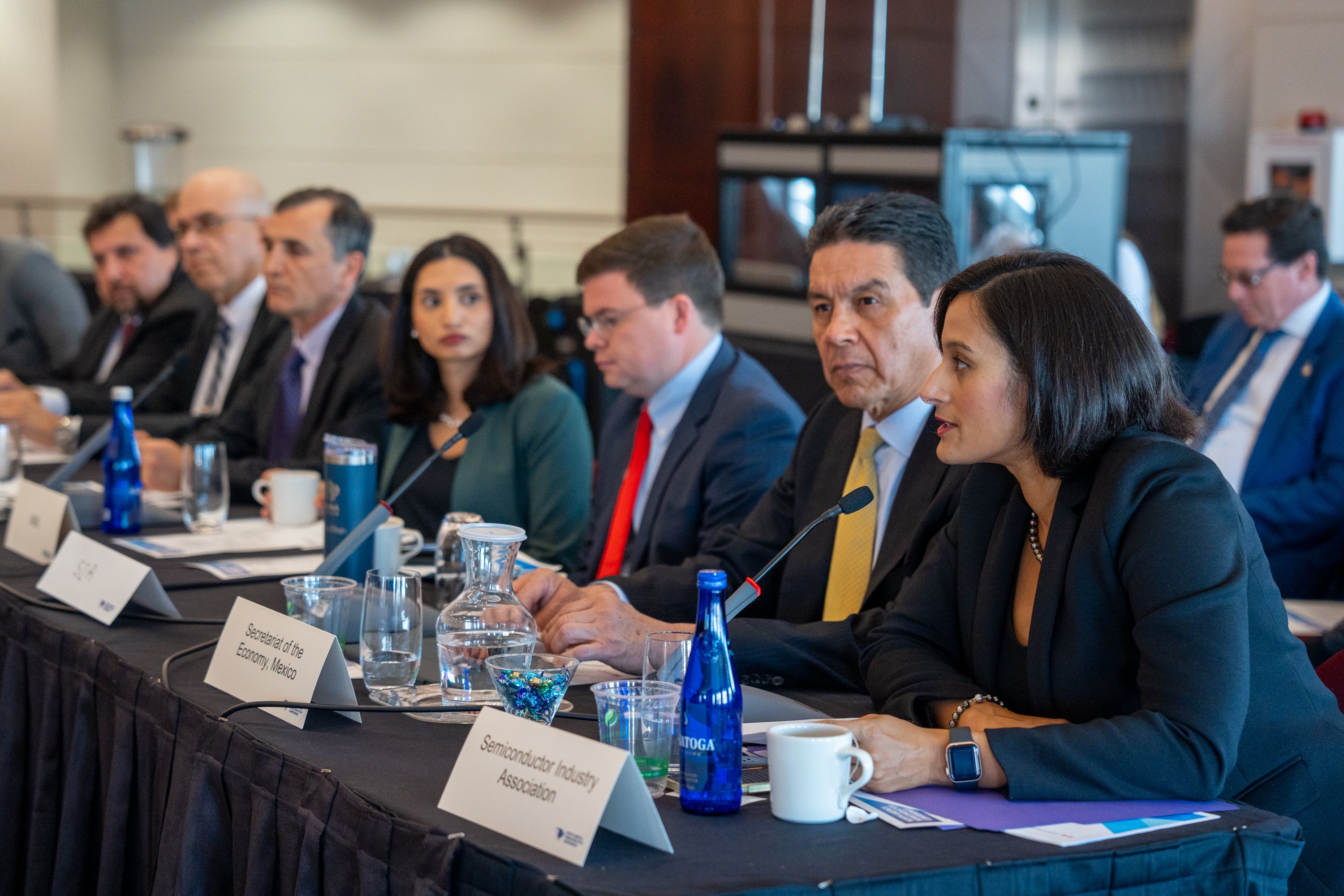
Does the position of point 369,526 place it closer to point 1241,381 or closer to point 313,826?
point 313,826

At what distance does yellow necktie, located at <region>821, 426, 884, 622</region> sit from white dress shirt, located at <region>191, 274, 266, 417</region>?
2.34 meters

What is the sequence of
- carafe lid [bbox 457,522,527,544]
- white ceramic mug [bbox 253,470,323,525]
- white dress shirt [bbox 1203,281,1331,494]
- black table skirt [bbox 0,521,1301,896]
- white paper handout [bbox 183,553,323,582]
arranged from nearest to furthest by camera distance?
black table skirt [bbox 0,521,1301,896] < carafe lid [bbox 457,522,527,544] < white paper handout [bbox 183,553,323,582] < white ceramic mug [bbox 253,470,323,525] < white dress shirt [bbox 1203,281,1331,494]

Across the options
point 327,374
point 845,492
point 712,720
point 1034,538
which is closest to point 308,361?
point 327,374

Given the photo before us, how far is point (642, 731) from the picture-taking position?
129 centimetres

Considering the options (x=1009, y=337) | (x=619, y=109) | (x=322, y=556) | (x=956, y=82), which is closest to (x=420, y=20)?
(x=619, y=109)

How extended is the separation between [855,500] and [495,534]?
41 cm

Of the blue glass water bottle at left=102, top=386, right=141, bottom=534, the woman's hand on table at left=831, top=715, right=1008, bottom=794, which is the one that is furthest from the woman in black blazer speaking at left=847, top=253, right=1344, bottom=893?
the blue glass water bottle at left=102, top=386, right=141, bottom=534

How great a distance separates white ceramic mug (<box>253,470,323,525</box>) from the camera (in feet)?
8.63

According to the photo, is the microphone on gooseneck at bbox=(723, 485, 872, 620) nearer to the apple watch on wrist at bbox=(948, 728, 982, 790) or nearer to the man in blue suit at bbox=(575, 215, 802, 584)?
the apple watch on wrist at bbox=(948, 728, 982, 790)

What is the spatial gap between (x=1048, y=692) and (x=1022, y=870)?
1.02 feet

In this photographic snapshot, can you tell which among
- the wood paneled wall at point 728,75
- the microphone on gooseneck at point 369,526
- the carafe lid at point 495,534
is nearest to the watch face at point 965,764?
the carafe lid at point 495,534

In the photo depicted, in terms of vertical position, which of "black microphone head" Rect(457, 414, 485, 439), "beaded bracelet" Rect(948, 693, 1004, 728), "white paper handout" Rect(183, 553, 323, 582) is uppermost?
"black microphone head" Rect(457, 414, 485, 439)

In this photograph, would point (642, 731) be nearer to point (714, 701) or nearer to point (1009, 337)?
point (714, 701)

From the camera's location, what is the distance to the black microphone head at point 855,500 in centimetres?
150
